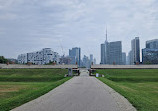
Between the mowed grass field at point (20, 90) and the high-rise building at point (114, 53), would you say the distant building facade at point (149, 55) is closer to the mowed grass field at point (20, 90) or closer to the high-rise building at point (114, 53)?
the high-rise building at point (114, 53)

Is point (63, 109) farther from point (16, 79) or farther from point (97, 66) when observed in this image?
point (97, 66)

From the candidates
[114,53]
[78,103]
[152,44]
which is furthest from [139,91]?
[152,44]

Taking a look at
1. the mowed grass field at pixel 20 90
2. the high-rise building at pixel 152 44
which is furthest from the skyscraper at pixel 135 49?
the mowed grass field at pixel 20 90

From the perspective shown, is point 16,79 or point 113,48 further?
point 113,48

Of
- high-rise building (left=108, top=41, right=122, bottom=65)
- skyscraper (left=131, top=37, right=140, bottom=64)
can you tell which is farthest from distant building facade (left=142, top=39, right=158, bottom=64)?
high-rise building (left=108, top=41, right=122, bottom=65)

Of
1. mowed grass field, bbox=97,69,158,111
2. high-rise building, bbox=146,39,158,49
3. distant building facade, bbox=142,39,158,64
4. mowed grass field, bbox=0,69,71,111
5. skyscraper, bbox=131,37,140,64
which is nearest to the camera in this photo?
mowed grass field, bbox=97,69,158,111

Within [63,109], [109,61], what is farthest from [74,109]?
[109,61]

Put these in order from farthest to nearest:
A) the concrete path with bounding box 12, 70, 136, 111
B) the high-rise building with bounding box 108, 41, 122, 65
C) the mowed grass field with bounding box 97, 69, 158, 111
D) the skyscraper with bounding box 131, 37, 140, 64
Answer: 1. the skyscraper with bounding box 131, 37, 140, 64
2. the high-rise building with bounding box 108, 41, 122, 65
3. the mowed grass field with bounding box 97, 69, 158, 111
4. the concrete path with bounding box 12, 70, 136, 111

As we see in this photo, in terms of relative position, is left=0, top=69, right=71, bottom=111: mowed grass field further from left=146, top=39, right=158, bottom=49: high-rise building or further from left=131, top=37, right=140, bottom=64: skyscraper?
left=146, top=39, right=158, bottom=49: high-rise building

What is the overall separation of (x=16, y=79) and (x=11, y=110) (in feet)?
130

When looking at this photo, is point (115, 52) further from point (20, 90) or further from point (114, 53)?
point (20, 90)

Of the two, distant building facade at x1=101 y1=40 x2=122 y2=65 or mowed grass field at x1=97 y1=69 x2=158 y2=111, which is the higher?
distant building facade at x1=101 y1=40 x2=122 y2=65

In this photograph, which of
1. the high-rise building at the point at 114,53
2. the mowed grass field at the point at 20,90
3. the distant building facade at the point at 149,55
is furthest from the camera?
the high-rise building at the point at 114,53

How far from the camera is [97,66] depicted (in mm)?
88562
